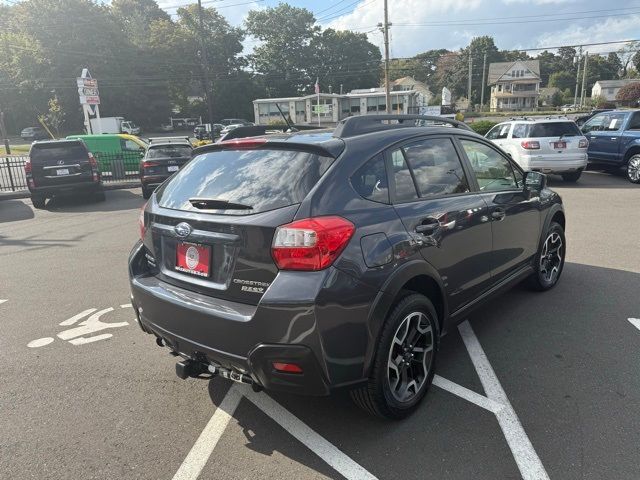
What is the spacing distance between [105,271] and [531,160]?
10.9 metres

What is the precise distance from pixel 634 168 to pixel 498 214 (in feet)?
37.3

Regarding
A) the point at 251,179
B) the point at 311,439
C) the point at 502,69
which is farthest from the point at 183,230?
the point at 502,69

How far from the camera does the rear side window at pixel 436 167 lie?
3.28 metres

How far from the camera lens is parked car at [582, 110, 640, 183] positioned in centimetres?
1285

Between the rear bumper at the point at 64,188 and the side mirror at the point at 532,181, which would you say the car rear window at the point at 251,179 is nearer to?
the side mirror at the point at 532,181

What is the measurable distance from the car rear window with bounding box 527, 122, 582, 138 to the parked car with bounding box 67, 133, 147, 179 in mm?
14495

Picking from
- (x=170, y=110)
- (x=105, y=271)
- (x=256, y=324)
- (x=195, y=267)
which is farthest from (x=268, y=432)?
(x=170, y=110)

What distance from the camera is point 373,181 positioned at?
2896mm

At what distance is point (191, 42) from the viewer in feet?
240

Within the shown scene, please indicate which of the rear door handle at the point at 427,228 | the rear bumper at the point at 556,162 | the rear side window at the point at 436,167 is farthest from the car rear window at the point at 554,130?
the rear door handle at the point at 427,228

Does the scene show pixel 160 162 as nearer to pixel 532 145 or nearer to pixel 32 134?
pixel 532 145

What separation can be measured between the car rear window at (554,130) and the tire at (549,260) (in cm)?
869

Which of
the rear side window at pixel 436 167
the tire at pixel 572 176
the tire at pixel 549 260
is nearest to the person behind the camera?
the rear side window at pixel 436 167

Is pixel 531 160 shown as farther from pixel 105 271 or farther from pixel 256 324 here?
pixel 256 324
